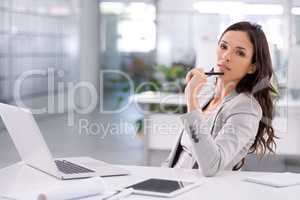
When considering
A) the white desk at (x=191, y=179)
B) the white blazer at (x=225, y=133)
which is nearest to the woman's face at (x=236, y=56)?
the white blazer at (x=225, y=133)

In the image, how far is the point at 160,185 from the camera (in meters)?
1.68

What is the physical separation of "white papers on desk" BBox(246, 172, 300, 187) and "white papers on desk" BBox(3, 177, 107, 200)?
1.95ft

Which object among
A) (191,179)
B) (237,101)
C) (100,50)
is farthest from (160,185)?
(100,50)

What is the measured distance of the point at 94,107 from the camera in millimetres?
10125

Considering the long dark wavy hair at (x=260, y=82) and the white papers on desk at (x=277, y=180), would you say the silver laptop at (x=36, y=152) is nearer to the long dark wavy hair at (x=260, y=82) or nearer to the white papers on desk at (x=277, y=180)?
the white papers on desk at (x=277, y=180)

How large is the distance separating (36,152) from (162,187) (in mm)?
528

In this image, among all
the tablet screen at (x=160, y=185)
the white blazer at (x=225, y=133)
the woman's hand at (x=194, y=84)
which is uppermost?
the woman's hand at (x=194, y=84)

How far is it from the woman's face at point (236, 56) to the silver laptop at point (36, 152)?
692 millimetres

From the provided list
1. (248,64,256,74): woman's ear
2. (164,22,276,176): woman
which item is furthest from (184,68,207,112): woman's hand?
(248,64,256,74): woman's ear

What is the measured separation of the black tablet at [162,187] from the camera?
5.19ft

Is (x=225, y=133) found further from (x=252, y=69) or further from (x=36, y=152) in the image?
(x=36, y=152)

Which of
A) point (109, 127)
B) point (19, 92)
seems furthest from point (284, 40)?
point (19, 92)

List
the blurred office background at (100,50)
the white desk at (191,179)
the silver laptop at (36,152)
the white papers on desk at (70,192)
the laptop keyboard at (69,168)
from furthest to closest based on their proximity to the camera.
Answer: the blurred office background at (100,50)
the laptop keyboard at (69,168)
the silver laptop at (36,152)
the white desk at (191,179)
the white papers on desk at (70,192)

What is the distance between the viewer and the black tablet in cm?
158
